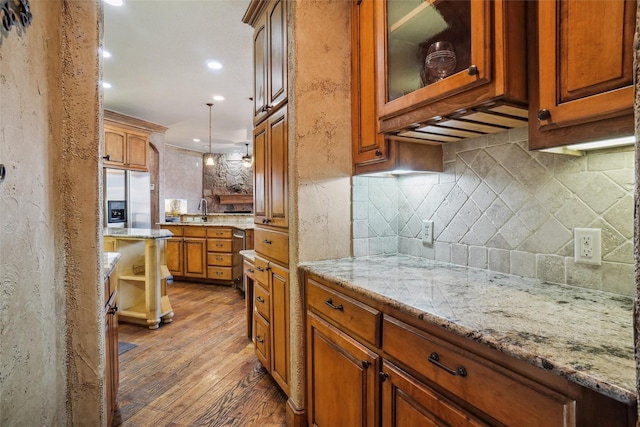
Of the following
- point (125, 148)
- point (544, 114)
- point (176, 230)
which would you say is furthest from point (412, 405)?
point (125, 148)

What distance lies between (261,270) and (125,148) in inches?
171

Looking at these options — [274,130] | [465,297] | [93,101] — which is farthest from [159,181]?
[465,297]

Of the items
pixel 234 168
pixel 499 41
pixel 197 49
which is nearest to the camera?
pixel 499 41

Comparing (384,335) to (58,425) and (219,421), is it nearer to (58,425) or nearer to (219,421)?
(58,425)

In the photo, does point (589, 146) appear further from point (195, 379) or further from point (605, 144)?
point (195, 379)

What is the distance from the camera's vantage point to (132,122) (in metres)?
5.43

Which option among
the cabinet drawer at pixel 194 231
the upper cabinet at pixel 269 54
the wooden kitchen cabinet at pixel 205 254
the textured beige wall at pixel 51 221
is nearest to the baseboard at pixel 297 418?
the textured beige wall at pixel 51 221

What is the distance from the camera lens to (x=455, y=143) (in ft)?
5.32

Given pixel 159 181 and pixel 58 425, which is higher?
pixel 159 181

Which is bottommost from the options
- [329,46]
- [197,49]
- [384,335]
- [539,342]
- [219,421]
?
[219,421]

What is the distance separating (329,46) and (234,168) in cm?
852

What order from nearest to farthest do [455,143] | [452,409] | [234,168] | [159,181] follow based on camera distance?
[452,409], [455,143], [159,181], [234,168]

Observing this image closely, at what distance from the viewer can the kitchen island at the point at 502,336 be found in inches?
24.1

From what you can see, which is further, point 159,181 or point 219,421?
point 159,181
